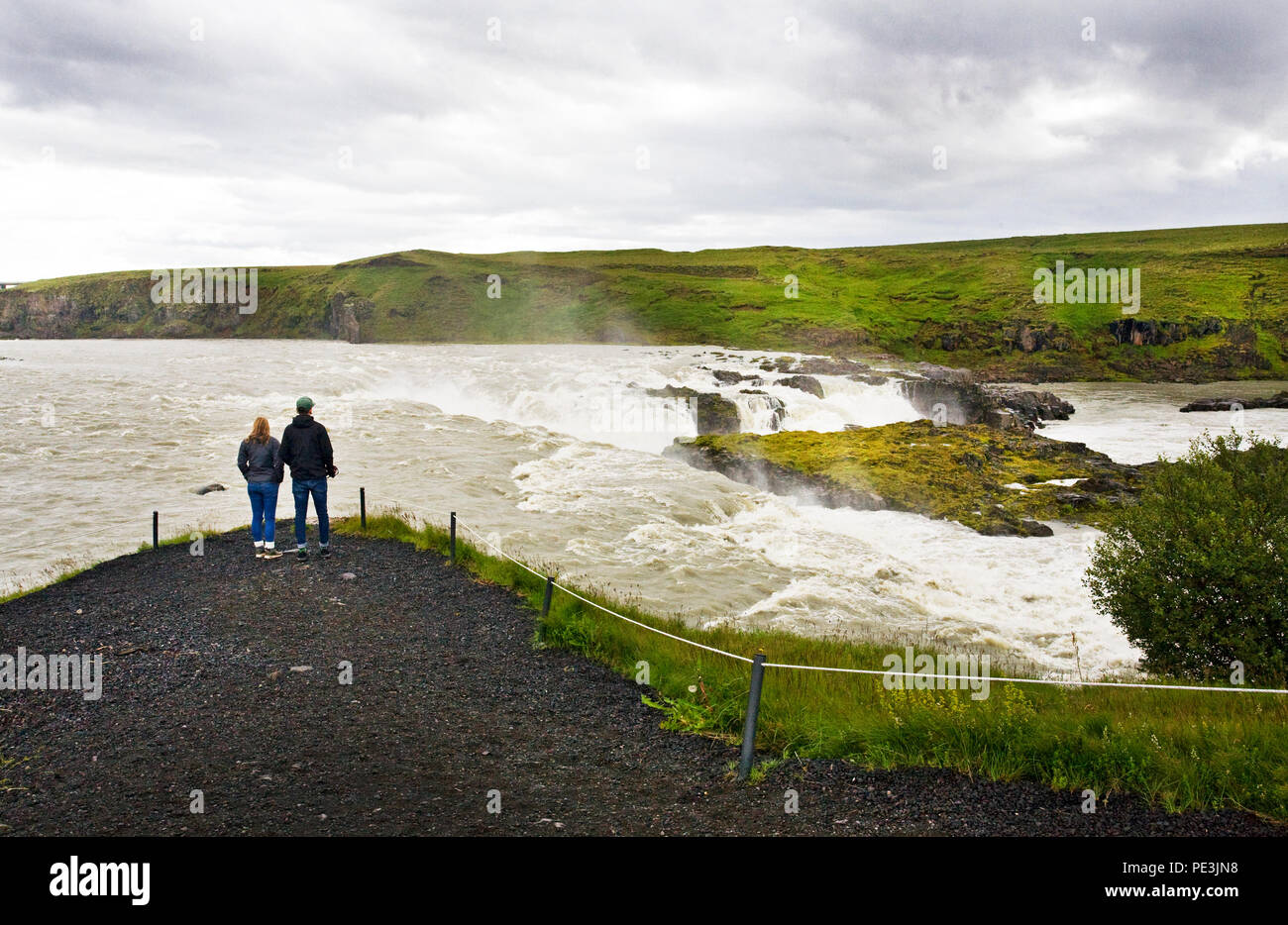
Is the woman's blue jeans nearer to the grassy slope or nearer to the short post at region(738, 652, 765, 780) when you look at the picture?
the grassy slope

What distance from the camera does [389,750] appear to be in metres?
8.34

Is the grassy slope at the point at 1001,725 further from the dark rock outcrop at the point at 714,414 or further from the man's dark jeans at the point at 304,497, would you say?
the dark rock outcrop at the point at 714,414

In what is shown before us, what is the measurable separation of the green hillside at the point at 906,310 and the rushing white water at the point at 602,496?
54.5 meters

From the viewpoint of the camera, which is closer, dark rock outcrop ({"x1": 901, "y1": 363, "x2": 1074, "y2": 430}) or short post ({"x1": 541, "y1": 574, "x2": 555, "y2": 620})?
short post ({"x1": 541, "y1": 574, "x2": 555, "y2": 620})

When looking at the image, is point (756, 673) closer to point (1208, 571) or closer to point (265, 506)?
point (1208, 571)

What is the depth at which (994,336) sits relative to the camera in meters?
119

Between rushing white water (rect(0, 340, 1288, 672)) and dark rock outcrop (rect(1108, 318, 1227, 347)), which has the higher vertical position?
dark rock outcrop (rect(1108, 318, 1227, 347))

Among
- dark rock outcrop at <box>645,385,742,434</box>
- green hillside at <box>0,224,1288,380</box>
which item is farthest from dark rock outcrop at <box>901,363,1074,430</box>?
green hillside at <box>0,224,1288,380</box>

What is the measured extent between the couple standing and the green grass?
7412mm

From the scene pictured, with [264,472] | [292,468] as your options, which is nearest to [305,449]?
[292,468]

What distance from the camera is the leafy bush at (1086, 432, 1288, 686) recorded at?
37.0 ft

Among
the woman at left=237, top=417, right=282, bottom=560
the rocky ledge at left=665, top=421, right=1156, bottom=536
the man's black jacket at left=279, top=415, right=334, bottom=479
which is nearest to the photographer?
the man's black jacket at left=279, top=415, right=334, bottom=479

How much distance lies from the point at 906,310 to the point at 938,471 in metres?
117
